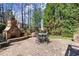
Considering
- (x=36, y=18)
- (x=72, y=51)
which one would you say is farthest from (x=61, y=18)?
(x=72, y=51)

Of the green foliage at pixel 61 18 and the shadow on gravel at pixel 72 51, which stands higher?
the green foliage at pixel 61 18

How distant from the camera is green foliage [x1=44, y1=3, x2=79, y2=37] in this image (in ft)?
8.97

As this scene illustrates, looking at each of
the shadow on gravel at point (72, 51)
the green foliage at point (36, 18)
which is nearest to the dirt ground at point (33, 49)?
the shadow on gravel at point (72, 51)

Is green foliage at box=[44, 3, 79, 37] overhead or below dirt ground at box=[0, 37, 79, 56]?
overhead

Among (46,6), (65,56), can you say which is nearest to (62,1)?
(46,6)

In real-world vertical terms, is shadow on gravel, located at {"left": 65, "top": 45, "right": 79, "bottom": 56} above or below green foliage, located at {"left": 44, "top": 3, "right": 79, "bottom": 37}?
below

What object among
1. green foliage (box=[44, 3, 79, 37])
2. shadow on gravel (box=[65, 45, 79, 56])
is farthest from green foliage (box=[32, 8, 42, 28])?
shadow on gravel (box=[65, 45, 79, 56])

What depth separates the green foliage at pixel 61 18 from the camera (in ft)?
8.97

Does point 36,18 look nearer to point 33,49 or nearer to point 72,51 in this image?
point 33,49

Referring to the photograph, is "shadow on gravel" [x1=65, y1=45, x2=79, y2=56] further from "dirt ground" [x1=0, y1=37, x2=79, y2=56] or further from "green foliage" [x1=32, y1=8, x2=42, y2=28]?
"green foliage" [x1=32, y1=8, x2=42, y2=28]

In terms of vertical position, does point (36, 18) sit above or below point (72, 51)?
above

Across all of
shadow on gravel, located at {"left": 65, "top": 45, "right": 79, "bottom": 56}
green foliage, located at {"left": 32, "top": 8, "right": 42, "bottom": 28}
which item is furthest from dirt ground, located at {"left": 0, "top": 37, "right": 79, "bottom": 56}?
green foliage, located at {"left": 32, "top": 8, "right": 42, "bottom": 28}

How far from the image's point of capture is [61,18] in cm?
275

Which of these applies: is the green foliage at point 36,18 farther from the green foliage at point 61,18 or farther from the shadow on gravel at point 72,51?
the shadow on gravel at point 72,51
